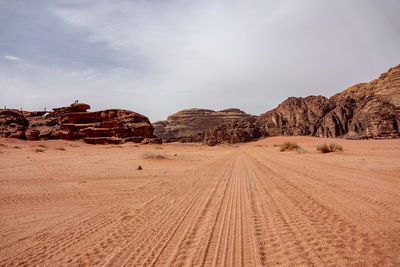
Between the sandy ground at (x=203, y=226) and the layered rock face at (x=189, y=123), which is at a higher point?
the layered rock face at (x=189, y=123)

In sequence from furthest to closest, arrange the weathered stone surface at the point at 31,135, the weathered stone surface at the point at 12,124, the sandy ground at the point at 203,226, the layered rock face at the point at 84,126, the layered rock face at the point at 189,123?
the layered rock face at the point at 189,123
the layered rock face at the point at 84,126
the weathered stone surface at the point at 12,124
the weathered stone surface at the point at 31,135
the sandy ground at the point at 203,226

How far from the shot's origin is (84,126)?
39.4m

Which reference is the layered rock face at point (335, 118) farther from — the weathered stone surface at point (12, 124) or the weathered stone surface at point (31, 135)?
the weathered stone surface at point (12, 124)

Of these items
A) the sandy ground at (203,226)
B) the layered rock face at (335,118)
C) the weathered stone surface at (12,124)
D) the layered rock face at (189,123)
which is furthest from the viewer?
the layered rock face at (189,123)

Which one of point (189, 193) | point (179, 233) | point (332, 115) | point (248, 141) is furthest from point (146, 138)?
point (332, 115)

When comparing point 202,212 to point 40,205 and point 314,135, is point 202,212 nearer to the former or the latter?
point 40,205

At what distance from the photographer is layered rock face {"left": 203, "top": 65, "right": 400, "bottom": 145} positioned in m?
33.8

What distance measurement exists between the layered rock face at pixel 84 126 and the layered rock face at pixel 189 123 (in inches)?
2086

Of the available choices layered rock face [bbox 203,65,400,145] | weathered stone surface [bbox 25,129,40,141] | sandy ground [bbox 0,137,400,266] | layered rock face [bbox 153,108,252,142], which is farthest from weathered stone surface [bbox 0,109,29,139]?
layered rock face [bbox 153,108,252,142]

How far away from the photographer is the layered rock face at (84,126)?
122ft

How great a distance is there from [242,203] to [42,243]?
3.69 metres

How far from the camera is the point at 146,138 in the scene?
128 ft

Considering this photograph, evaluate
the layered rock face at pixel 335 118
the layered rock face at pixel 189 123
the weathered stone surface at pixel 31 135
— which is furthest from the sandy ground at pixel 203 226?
the layered rock face at pixel 189 123

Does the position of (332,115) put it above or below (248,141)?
above
